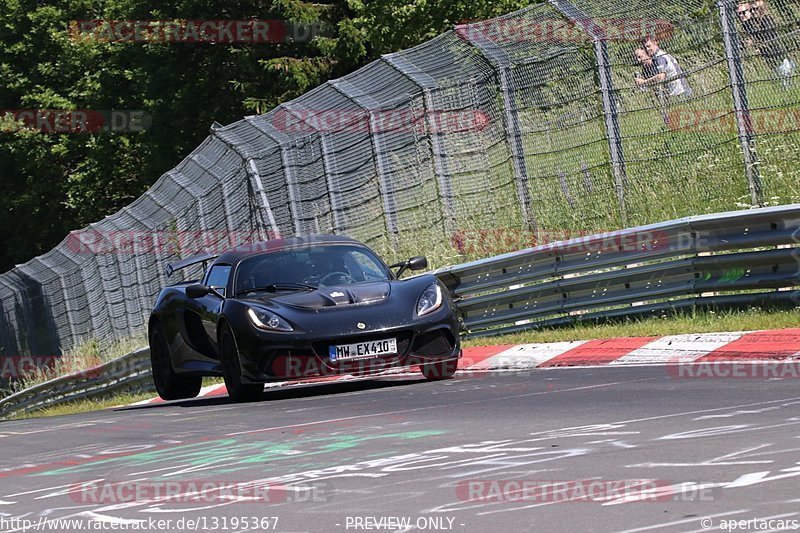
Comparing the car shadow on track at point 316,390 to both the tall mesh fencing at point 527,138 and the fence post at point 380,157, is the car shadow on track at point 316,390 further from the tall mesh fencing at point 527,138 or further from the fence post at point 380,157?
the fence post at point 380,157

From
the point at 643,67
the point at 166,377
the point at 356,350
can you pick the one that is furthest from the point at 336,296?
the point at 643,67

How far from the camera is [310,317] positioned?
11.7m

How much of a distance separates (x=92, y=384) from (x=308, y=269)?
1129cm

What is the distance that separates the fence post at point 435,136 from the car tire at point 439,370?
6015mm

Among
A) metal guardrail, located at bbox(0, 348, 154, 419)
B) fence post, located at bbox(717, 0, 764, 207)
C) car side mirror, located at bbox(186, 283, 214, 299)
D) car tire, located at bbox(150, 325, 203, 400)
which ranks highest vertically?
fence post, located at bbox(717, 0, 764, 207)

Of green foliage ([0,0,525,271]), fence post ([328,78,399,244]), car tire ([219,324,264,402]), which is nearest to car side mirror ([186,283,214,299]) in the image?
car tire ([219,324,264,402])

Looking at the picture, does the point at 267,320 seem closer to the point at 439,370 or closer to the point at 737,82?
the point at 439,370

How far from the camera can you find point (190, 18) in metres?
45.8

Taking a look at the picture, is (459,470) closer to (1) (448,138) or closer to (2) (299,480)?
(2) (299,480)

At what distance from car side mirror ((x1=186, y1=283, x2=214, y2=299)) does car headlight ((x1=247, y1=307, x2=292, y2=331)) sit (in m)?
1.10

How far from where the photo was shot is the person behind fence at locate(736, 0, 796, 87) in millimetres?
13469

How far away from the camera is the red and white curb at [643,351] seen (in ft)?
35.4

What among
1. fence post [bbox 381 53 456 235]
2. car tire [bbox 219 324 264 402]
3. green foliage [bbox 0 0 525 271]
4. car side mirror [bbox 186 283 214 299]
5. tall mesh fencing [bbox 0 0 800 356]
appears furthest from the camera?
green foliage [bbox 0 0 525 271]

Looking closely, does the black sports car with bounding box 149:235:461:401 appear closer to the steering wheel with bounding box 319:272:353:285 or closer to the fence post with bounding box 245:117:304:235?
the steering wheel with bounding box 319:272:353:285
